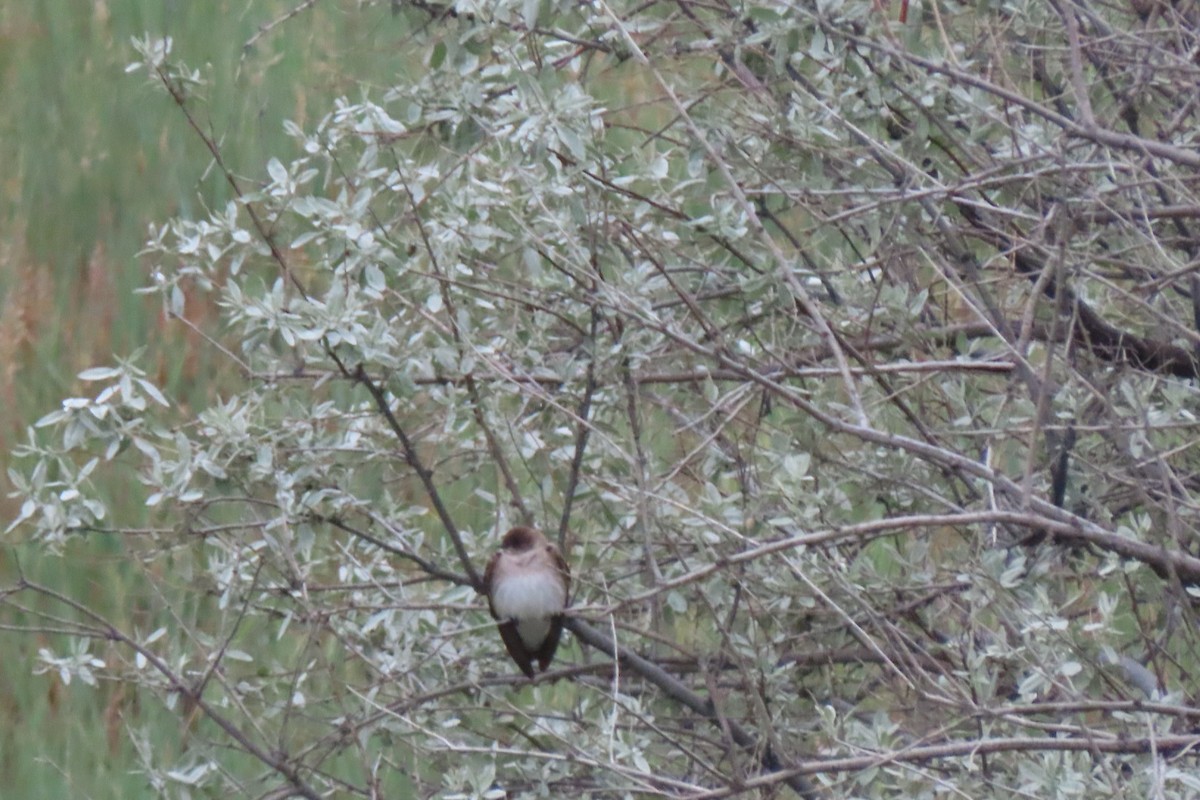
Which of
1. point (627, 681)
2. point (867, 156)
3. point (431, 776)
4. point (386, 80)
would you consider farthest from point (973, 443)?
point (386, 80)

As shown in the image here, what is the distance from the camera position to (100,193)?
5289mm

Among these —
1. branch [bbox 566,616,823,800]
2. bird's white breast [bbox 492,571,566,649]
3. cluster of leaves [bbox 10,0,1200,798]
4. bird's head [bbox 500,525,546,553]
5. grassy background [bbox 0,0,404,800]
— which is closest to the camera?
cluster of leaves [bbox 10,0,1200,798]

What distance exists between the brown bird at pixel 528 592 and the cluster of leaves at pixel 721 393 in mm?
64

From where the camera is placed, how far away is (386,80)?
505cm

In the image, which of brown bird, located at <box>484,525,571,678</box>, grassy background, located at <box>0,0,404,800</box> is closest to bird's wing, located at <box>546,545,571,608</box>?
brown bird, located at <box>484,525,571,678</box>

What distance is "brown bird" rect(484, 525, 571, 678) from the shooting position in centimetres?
280

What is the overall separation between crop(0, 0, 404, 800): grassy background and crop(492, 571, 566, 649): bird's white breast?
1.26m

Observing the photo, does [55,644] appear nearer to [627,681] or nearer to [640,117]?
[627,681]

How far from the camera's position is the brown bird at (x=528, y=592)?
9.19 feet

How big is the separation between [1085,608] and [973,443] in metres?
0.35

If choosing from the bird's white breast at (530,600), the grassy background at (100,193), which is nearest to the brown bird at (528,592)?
the bird's white breast at (530,600)

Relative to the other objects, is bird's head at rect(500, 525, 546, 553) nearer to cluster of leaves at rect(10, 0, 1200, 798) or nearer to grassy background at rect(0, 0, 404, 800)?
cluster of leaves at rect(10, 0, 1200, 798)

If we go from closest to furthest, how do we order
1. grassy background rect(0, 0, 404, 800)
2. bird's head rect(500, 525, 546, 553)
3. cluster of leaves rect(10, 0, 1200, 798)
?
cluster of leaves rect(10, 0, 1200, 798) < bird's head rect(500, 525, 546, 553) < grassy background rect(0, 0, 404, 800)

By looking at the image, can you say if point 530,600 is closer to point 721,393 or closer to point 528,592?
point 528,592
